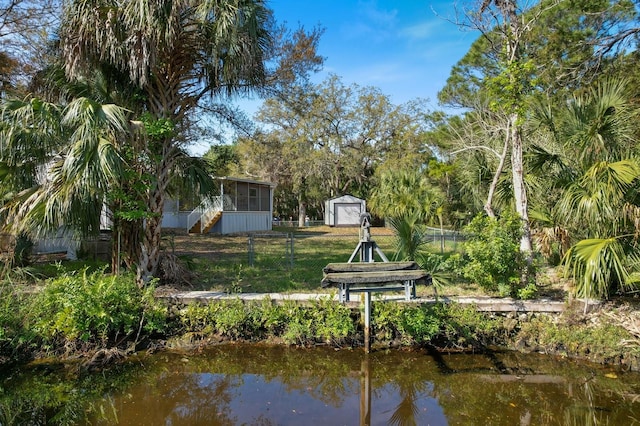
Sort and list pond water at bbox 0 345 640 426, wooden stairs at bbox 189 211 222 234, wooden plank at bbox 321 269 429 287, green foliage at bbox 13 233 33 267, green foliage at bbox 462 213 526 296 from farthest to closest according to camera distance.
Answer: wooden stairs at bbox 189 211 222 234 → green foliage at bbox 13 233 33 267 → green foliage at bbox 462 213 526 296 → wooden plank at bbox 321 269 429 287 → pond water at bbox 0 345 640 426

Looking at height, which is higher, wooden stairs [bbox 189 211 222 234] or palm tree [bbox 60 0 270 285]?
palm tree [bbox 60 0 270 285]

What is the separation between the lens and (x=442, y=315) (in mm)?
5664

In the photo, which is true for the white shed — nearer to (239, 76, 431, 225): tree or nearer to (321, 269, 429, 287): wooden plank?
(239, 76, 431, 225): tree

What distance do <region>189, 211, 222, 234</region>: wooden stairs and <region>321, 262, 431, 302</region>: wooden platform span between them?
47.3ft

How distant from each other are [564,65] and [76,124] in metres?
10.7

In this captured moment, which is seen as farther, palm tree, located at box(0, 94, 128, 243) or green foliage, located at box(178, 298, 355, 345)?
green foliage, located at box(178, 298, 355, 345)

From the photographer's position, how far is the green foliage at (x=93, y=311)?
5.21m

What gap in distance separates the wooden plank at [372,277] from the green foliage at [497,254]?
72.1 inches

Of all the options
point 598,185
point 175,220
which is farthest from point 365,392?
point 175,220

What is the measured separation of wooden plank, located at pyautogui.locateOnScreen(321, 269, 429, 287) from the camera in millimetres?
4484

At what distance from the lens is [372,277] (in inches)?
180

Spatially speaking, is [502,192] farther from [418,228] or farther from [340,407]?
[340,407]

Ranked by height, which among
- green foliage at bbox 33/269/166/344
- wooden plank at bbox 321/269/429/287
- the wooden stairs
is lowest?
green foliage at bbox 33/269/166/344

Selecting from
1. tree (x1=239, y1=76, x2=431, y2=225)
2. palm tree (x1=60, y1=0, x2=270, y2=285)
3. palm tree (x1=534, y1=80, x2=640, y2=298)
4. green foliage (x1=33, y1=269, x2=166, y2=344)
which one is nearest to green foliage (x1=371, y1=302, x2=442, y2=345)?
palm tree (x1=534, y1=80, x2=640, y2=298)
